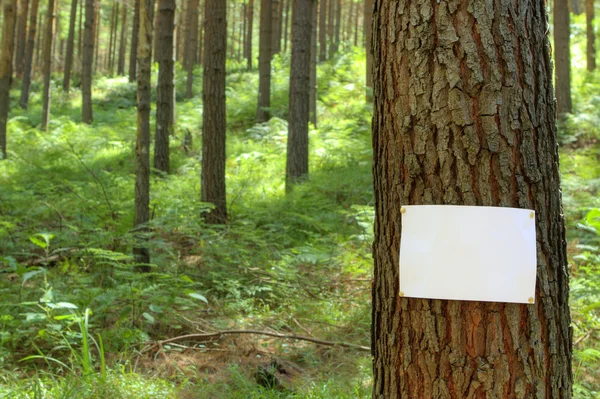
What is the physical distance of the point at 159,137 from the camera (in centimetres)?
1209

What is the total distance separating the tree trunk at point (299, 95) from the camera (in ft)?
34.1

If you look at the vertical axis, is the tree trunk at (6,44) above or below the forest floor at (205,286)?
above

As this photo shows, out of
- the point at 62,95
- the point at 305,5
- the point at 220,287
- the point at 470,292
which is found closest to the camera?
the point at 470,292

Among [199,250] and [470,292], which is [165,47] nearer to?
[199,250]

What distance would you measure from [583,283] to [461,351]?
379 centimetres

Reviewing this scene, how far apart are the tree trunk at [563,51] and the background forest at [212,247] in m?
0.07

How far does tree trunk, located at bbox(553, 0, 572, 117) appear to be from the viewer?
13.2 metres

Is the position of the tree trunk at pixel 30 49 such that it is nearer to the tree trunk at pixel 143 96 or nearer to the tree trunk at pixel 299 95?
the tree trunk at pixel 299 95

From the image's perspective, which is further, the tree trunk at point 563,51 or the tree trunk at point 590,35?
the tree trunk at point 590,35

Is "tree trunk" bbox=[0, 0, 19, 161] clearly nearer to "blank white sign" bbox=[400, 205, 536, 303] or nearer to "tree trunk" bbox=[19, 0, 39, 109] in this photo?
"tree trunk" bbox=[19, 0, 39, 109]

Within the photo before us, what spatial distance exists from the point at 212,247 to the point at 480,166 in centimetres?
489

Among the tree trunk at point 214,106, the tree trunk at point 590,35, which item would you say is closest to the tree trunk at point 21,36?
the tree trunk at point 214,106

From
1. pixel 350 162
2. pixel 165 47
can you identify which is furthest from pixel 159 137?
pixel 350 162

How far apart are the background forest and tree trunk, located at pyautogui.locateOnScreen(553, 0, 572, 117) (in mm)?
71
